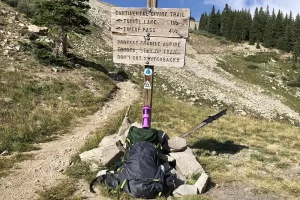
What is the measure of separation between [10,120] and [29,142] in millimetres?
1741

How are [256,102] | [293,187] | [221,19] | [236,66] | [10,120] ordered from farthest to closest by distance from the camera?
[221,19]
[236,66]
[256,102]
[10,120]
[293,187]

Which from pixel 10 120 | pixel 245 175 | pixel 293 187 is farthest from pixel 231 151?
pixel 10 120

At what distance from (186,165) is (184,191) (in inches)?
44.4

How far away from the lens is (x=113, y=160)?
680 centimetres

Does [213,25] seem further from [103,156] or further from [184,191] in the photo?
[184,191]

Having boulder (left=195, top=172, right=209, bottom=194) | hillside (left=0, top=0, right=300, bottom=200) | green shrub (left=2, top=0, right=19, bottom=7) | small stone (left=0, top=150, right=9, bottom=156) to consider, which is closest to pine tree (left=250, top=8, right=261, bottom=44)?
hillside (left=0, top=0, right=300, bottom=200)

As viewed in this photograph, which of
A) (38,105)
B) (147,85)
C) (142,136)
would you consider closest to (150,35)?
(147,85)

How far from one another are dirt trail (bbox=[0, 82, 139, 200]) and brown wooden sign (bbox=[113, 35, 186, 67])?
8.84ft

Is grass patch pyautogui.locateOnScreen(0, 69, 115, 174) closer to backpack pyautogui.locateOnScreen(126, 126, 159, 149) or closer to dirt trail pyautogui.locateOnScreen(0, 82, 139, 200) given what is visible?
dirt trail pyautogui.locateOnScreen(0, 82, 139, 200)

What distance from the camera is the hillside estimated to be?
6348 mm

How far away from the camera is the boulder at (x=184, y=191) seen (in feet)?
18.8

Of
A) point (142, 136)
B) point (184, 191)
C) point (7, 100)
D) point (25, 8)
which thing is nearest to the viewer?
point (184, 191)

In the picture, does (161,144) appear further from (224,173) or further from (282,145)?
(282,145)

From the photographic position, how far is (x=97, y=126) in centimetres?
1098
